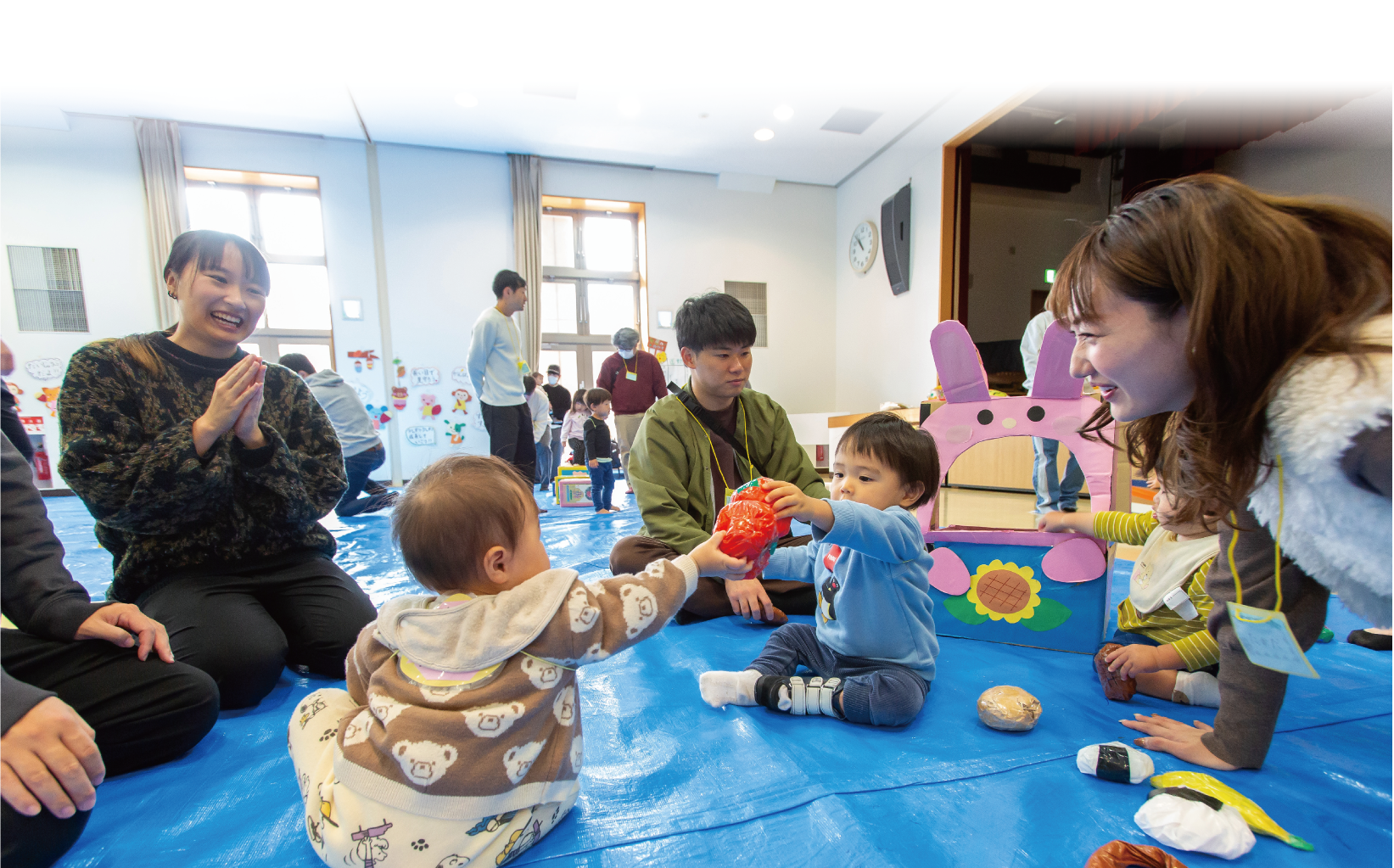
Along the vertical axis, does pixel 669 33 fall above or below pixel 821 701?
above

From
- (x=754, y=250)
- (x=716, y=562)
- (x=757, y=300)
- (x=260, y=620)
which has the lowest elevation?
(x=260, y=620)

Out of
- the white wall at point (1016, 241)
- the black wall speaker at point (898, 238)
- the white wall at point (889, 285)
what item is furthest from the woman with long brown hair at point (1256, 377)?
the black wall speaker at point (898, 238)

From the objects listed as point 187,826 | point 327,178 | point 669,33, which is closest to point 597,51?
point 669,33

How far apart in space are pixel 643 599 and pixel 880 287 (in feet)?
21.6

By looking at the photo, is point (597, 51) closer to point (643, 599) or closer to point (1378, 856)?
point (643, 599)

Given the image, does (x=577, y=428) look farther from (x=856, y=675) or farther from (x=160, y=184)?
(x=856, y=675)

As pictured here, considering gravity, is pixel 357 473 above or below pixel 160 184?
below

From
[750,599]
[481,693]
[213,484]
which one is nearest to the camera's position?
[481,693]

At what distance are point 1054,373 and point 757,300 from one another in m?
6.03

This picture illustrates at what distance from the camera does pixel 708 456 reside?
2.14 meters

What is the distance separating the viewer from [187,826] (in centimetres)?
97

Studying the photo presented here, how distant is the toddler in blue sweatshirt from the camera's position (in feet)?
4.04

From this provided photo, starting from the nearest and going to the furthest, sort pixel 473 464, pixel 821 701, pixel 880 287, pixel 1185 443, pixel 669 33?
pixel 1185 443
pixel 473 464
pixel 821 701
pixel 669 33
pixel 880 287

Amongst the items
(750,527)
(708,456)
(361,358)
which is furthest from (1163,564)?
(361,358)
